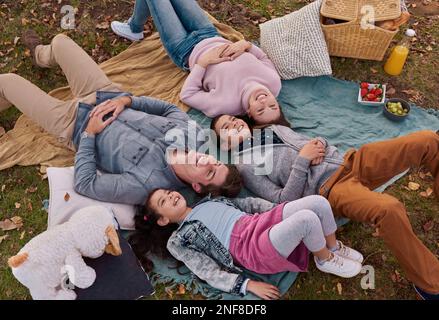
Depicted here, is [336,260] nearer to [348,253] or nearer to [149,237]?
[348,253]

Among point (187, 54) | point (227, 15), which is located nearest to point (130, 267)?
point (187, 54)

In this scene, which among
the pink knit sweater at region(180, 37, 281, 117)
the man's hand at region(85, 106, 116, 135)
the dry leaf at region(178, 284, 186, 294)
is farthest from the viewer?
the pink knit sweater at region(180, 37, 281, 117)

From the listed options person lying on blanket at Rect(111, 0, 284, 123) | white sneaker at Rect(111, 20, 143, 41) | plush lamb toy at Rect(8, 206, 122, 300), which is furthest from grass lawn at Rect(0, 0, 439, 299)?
person lying on blanket at Rect(111, 0, 284, 123)

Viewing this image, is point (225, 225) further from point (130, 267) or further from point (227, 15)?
point (227, 15)

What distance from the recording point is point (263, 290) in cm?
359

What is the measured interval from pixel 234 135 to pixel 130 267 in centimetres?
156

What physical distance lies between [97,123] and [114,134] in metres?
0.20

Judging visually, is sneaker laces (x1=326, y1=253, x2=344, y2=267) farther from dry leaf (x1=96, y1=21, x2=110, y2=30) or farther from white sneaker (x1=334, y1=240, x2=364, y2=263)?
dry leaf (x1=96, y1=21, x2=110, y2=30)

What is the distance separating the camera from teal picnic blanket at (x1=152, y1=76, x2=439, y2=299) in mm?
4777

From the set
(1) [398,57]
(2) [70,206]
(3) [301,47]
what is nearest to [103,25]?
(3) [301,47]

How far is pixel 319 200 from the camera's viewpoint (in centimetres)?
347

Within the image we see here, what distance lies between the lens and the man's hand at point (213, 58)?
16.1 ft

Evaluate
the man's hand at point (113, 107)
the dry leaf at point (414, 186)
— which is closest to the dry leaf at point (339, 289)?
the dry leaf at point (414, 186)

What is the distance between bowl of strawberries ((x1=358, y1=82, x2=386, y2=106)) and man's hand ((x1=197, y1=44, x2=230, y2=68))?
1.60m
